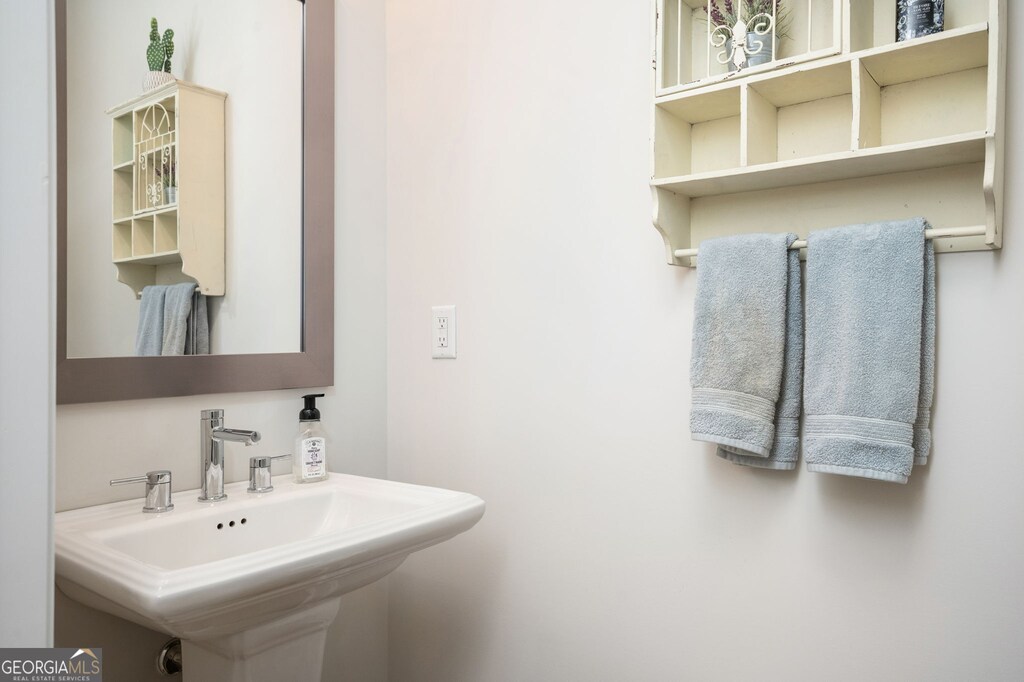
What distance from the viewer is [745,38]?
3.76ft

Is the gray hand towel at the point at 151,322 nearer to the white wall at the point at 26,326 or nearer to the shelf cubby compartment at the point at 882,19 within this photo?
the white wall at the point at 26,326

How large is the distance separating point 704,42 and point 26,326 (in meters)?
1.17

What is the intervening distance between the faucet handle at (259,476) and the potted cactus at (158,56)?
29.3 inches

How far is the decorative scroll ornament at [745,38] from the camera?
3.73ft

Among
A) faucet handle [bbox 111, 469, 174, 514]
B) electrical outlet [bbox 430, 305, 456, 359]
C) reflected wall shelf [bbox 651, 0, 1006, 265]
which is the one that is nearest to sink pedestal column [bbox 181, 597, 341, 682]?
faucet handle [bbox 111, 469, 174, 514]

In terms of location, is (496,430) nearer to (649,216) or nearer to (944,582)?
(649,216)

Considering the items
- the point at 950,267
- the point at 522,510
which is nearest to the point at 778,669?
the point at 522,510

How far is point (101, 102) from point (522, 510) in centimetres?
114

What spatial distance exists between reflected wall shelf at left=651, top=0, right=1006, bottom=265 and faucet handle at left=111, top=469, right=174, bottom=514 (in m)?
0.98

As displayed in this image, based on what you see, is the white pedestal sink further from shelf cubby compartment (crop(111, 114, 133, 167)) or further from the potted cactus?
the potted cactus

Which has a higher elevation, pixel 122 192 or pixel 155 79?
pixel 155 79

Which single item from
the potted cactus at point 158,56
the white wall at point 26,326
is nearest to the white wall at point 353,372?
the potted cactus at point 158,56

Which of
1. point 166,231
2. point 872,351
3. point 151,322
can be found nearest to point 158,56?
point 166,231

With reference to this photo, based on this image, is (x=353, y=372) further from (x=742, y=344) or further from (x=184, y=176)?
(x=742, y=344)
